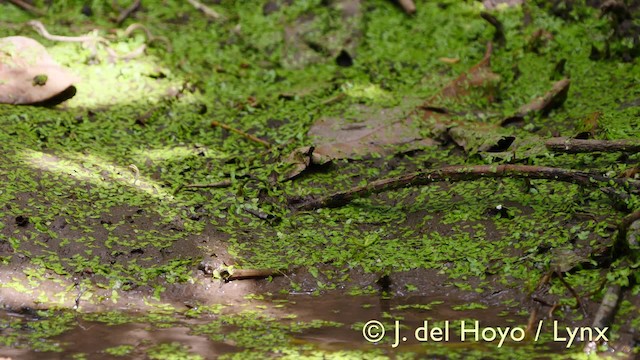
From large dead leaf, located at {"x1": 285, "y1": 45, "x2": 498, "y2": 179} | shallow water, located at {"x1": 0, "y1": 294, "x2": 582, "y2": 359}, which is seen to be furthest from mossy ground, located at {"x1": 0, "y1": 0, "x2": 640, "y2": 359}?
large dead leaf, located at {"x1": 285, "y1": 45, "x2": 498, "y2": 179}

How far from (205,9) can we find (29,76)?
2.59m

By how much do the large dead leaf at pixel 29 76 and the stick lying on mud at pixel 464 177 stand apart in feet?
8.08

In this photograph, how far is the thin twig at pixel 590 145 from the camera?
5141 mm

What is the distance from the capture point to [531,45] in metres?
7.95

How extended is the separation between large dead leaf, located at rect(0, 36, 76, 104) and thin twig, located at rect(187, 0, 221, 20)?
2.20 m

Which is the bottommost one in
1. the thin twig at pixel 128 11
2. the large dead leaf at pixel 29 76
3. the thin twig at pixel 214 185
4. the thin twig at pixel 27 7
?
the thin twig at pixel 214 185

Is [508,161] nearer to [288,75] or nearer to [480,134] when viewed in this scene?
[480,134]

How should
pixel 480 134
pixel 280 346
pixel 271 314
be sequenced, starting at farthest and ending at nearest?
pixel 480 134, pixel 271 314, pixel 280 346

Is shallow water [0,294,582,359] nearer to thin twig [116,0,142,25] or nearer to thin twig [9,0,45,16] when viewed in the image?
thin twig [116,0,142,25]

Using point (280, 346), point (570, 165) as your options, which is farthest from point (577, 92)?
point (280, 346)

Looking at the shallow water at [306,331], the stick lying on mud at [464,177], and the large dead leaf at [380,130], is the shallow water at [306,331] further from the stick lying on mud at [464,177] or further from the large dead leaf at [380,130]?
the large dead leaf at [380,130]

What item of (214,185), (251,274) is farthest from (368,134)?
(251,274)

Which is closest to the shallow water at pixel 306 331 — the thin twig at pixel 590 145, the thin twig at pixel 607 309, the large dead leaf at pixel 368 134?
the thin twig at pixel 607 309

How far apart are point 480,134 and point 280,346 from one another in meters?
2.84
